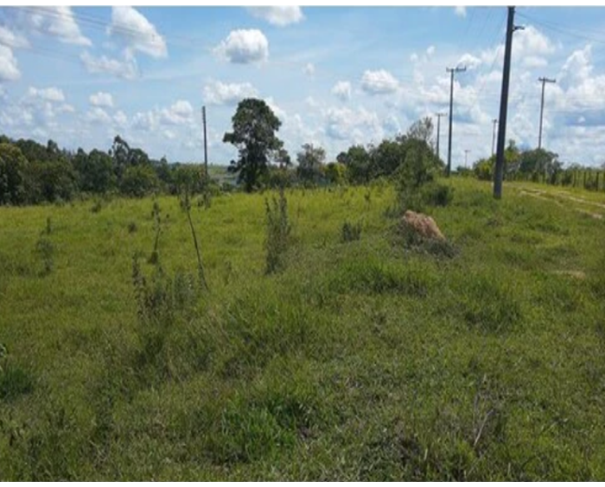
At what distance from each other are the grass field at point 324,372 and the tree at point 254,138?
37.0m

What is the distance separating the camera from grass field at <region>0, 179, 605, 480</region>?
132 inches

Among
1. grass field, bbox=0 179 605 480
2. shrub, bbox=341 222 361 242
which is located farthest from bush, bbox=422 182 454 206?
grass field, bbox=0 179 605 480

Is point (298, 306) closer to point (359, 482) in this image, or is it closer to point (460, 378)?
point (460, 378)

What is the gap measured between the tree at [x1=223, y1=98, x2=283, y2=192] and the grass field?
37.0m

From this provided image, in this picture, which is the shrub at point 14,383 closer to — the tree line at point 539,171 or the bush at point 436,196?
the bush at point 436,196

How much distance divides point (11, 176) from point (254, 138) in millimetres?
18585

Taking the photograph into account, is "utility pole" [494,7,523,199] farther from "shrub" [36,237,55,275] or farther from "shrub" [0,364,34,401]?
"shrub" [0,364,34,401]

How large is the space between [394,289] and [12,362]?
14.7ft

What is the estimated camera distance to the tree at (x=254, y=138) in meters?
46.2

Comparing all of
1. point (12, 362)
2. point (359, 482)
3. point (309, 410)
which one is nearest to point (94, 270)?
point (12, 362)

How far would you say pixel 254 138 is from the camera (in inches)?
1832

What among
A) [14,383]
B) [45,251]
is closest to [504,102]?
[45,251]

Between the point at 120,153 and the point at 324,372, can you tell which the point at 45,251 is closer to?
the point at 324,372

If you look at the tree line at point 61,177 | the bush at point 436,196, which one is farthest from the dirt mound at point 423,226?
the tree line at point 61,177
